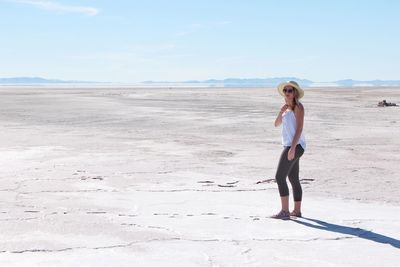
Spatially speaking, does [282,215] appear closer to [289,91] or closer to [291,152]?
[291,152]

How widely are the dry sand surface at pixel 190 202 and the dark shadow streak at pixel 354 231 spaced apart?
0.5 inches

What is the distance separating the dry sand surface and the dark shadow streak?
12mm

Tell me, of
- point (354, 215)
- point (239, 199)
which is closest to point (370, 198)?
point (354, 215)

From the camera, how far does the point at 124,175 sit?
10.2 metres

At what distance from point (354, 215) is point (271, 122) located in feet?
45.5

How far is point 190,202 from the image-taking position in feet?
26.4

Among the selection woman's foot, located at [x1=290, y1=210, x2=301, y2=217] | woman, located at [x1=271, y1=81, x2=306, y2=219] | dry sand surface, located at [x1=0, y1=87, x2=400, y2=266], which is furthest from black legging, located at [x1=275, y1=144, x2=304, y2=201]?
dry sand surface, located at [x1=0, y1=87, x2=400, y2=266]

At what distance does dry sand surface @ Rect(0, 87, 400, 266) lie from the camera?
5766 mm

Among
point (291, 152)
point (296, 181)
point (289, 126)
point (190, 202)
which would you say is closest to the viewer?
point (291, 152)

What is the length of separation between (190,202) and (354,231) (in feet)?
7.61

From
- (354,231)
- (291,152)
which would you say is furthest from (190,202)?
(354,231)

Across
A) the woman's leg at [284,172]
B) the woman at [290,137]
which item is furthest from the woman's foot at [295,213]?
the woman's leg at [284,172]

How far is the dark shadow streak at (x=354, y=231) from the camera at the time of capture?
6.17 metres

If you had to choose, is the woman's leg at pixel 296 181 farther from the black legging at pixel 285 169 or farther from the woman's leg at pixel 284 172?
the woman's leg at pixel 284 172
